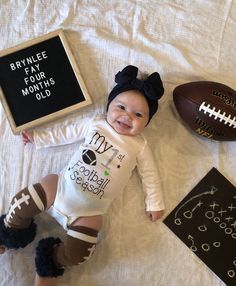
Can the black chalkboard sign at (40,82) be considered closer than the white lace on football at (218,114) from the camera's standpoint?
No

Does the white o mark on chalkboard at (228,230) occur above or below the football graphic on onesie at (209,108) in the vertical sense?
below

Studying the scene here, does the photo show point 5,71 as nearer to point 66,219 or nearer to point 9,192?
point 9,192

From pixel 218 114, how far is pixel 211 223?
316 millimetres

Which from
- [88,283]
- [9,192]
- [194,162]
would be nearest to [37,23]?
[9,192]

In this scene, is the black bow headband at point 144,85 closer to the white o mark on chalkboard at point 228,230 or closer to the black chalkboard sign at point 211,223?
the black chalkboard sign at point 211,223

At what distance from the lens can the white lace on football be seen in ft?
3.41

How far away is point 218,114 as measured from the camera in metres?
1.04

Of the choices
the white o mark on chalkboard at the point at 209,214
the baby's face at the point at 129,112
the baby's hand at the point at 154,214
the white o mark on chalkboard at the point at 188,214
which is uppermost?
the baby's face at the point at 129,112

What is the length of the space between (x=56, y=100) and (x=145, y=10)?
407 millimetres

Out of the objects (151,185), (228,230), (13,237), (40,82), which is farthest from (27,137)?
(228,230)

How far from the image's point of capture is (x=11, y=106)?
3.75 ft

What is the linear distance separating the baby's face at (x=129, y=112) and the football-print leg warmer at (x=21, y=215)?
0.28 m

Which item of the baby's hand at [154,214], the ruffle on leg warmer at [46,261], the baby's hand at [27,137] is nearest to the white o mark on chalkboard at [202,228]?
the baby's hand at [154,214]

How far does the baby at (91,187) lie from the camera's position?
1022 millimetres
